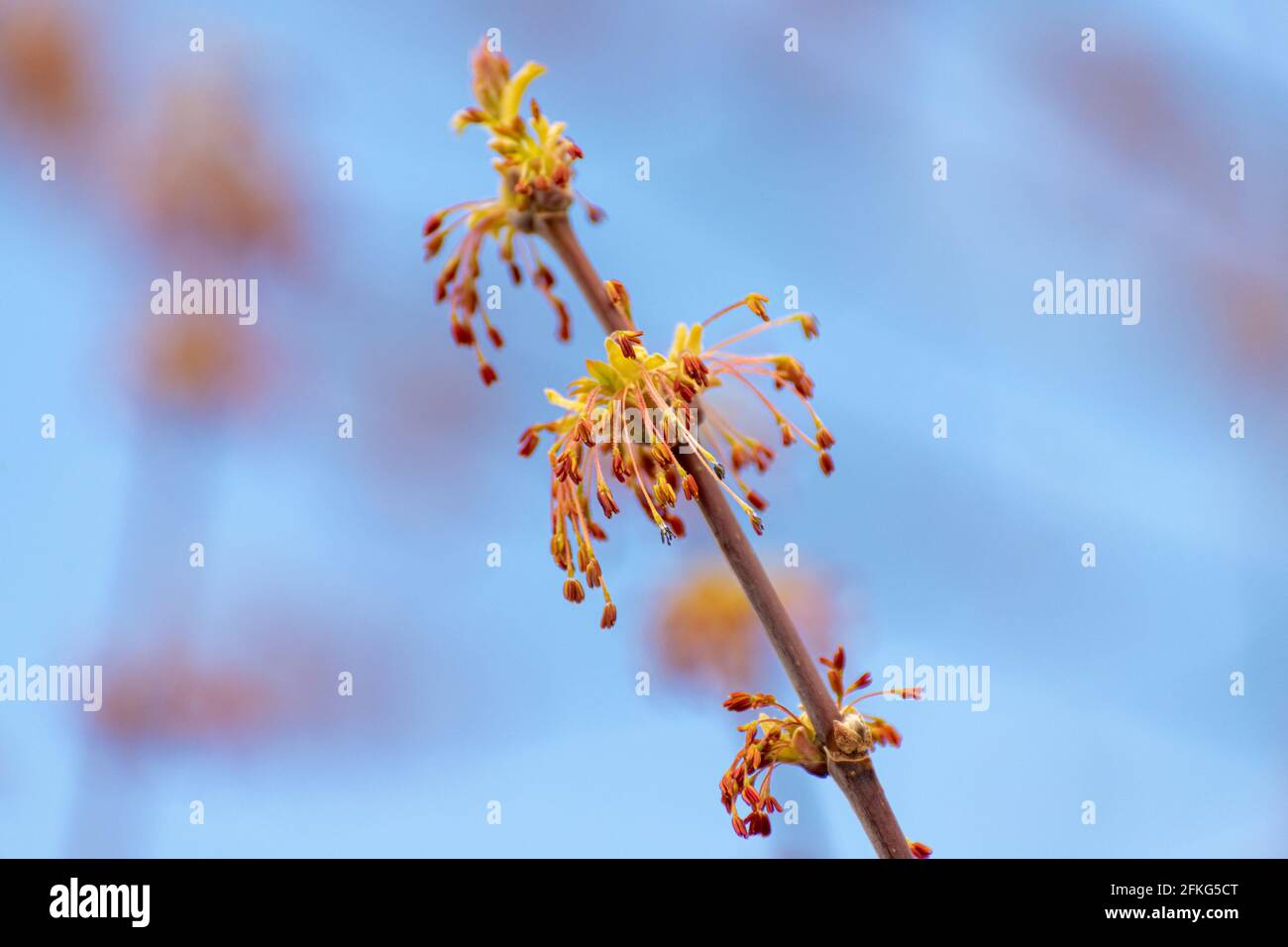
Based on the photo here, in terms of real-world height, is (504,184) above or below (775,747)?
above

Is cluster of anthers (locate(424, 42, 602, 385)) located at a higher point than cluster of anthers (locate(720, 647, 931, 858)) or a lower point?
higher

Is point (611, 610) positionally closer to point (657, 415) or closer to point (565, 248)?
point (657, 415)

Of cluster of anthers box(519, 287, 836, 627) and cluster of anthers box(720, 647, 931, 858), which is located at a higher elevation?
cluster of anthers box(519, 287, 836, 627)

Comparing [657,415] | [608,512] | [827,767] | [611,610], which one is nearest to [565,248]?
[657,415]

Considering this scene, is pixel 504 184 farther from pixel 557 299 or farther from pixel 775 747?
pixel 775 747

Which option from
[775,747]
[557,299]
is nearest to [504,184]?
[557,299]
